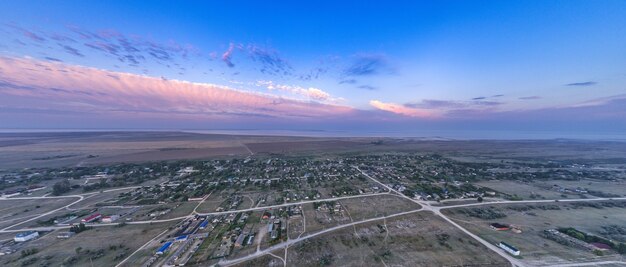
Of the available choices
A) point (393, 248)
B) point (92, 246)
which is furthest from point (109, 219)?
point (393, 248)

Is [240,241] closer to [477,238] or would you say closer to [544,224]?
[477,238]

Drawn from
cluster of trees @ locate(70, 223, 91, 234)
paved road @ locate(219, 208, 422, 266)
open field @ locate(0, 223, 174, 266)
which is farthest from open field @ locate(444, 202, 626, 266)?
cluster of trees @ locate(70, 223, 91, 234)

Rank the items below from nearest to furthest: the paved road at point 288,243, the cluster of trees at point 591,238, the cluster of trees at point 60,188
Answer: the paved road at point 288,243 < the cluster of trees at point 591,238 < the cluster of trees at point 60,188

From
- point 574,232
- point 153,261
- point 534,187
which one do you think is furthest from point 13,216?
point 534,187

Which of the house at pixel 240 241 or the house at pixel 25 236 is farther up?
the house at pixel 240 241

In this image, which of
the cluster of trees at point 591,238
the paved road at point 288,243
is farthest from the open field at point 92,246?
the cluster of trees at point 591,238

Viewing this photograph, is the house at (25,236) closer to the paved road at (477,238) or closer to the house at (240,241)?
the house at (240,241)

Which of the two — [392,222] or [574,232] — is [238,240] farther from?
[574,232]
